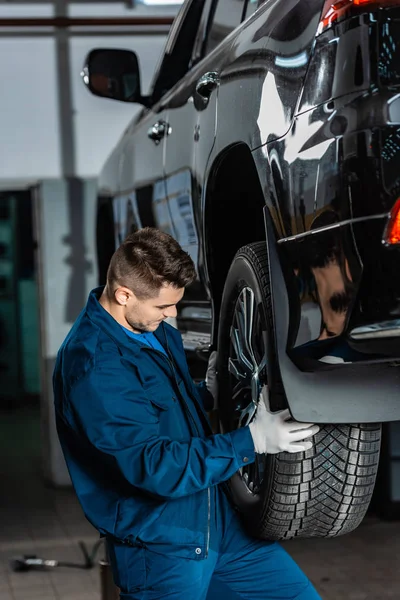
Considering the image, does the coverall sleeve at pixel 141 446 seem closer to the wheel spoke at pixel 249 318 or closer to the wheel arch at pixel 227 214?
the wheel spoke at pixel 249 318

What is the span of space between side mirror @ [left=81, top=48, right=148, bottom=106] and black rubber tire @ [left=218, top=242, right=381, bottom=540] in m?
1.19

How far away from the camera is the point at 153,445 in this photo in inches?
75.9

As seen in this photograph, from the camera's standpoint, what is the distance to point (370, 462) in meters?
1.95

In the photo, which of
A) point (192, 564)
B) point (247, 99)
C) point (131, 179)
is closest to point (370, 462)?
point (192, 564)

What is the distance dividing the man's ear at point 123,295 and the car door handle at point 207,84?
0.59 m

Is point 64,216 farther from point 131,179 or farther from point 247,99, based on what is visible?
point 247,99

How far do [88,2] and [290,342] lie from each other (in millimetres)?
4520

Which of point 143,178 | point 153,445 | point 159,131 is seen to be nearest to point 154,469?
point 153,445

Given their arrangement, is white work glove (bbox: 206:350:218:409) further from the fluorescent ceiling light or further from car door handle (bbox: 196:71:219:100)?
the fluorescent ceiling light

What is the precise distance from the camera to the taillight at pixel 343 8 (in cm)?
155

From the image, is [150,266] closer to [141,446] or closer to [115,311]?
[115,311]

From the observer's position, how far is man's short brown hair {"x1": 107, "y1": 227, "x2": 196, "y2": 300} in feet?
6.38

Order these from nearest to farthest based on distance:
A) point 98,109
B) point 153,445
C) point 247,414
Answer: point 153,445, point 247,414, point 98,109

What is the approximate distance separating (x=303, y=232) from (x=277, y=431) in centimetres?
43
